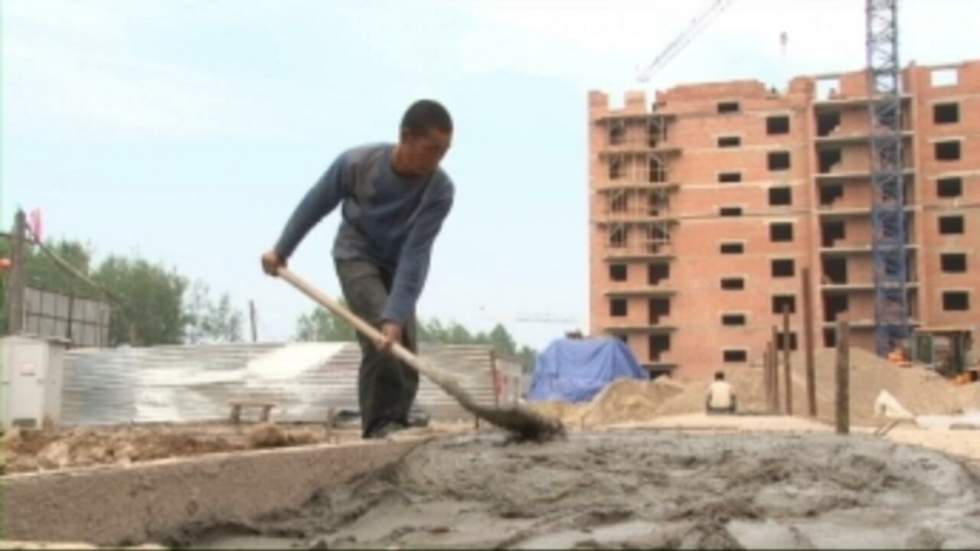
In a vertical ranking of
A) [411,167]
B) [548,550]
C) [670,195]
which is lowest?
[548,550]

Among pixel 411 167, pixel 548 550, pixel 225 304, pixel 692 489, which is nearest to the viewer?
pixel 548 550

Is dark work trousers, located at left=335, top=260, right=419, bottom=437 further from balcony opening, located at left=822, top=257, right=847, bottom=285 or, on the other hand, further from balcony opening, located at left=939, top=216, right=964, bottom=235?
balcony opening, located at left=939, top=216, right=964, bottom=235

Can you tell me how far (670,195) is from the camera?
55.7 meters

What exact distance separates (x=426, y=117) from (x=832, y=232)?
52808 mm

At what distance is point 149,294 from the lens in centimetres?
6862

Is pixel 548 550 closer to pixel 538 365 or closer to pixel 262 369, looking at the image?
pixel 262 369

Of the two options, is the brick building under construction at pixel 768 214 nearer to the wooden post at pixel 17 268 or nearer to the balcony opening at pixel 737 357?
the balcony opening at pixel 737 357

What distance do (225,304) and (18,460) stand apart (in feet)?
251

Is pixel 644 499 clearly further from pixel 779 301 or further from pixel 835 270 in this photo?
pixel 835 270

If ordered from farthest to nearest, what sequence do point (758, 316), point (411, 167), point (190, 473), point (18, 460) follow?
point (758, 316) < point (411, 167) < point (18, 460) < point (190, 473)

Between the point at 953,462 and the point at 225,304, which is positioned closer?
the point at 953,462

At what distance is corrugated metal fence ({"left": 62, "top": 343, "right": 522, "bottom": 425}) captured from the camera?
17.9 metres

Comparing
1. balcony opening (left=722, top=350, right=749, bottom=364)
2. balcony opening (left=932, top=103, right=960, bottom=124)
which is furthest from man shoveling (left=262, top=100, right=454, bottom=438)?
balcony opening (left=932, top=103, right=960, bottom=124)

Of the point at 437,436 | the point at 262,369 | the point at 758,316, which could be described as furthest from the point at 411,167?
the point at 758,316
